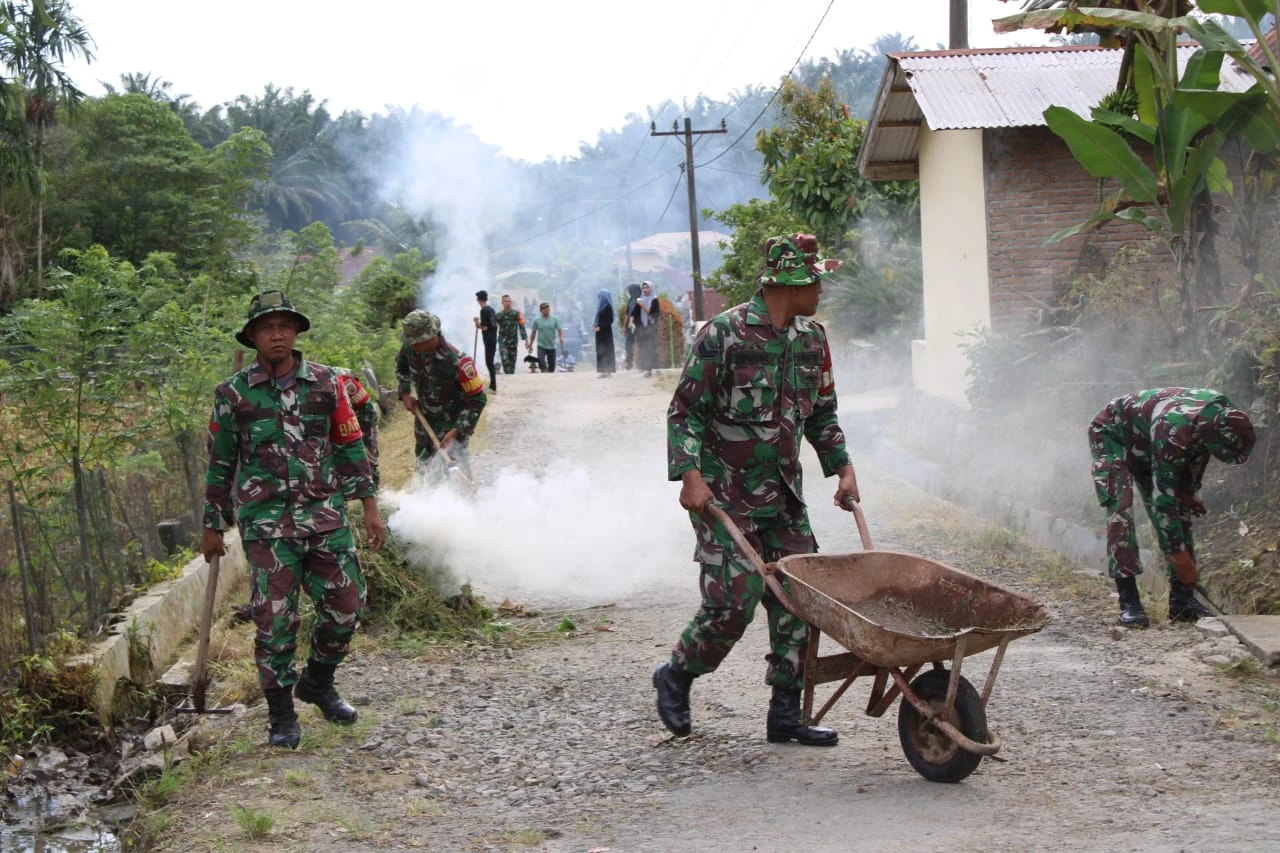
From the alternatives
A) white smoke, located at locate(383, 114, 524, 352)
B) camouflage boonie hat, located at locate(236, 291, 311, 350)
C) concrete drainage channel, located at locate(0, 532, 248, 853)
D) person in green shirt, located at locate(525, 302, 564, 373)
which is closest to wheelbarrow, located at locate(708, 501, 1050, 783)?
camouflage boonie hat, located at locate(236, 291, 311, 350)

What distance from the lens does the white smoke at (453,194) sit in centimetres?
5284

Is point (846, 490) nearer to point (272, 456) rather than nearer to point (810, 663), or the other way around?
point (810, 663)

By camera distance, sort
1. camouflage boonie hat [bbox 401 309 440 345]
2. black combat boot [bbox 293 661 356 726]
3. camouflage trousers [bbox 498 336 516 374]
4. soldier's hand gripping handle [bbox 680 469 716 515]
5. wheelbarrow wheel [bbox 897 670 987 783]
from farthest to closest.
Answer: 1. camouflage trousers [bbox 498 336 516 374]
2. camouflage boonie hat [bbox 401 309 440 345]
3. black combat boot [bbox 293 661 356 726]
4. soldier's hand gripping handle [bbox 680 469 716 515]
5. wheelbarrow wheel [bbox 897 670 987 783]

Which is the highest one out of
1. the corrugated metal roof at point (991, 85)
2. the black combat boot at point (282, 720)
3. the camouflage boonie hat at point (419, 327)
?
the corrugated metal roof at point (991, 85)

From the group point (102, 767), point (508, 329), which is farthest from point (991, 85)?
point (508, 329)

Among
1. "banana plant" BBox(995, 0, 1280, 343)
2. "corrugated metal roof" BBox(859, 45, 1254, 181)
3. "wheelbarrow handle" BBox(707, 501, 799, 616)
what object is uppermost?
"corrugated metal roof" BBox(859, 45, 1254, 181)

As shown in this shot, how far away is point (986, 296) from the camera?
46.2ft

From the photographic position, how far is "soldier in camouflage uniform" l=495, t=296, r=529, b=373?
2461 cm

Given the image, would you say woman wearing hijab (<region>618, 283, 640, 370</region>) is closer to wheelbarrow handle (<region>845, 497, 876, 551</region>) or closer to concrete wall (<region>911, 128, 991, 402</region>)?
concrete wall (<region>911, 128, 991, 402</region>)

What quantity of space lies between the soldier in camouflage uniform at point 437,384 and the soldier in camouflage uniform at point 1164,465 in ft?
14.5

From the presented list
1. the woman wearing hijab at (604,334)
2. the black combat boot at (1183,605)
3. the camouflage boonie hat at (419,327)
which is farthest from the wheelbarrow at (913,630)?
the woman wearing hijab at (604,334)

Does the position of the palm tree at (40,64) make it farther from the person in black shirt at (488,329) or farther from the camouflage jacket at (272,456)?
the camouflage jacket at (272,456)

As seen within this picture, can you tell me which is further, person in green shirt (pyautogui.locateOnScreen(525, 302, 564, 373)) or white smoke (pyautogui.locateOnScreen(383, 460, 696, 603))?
person in green shirt (pyautogui.locateOnScreen(525, 302, 564, 373))

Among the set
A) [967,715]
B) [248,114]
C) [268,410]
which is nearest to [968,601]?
[967,715]
